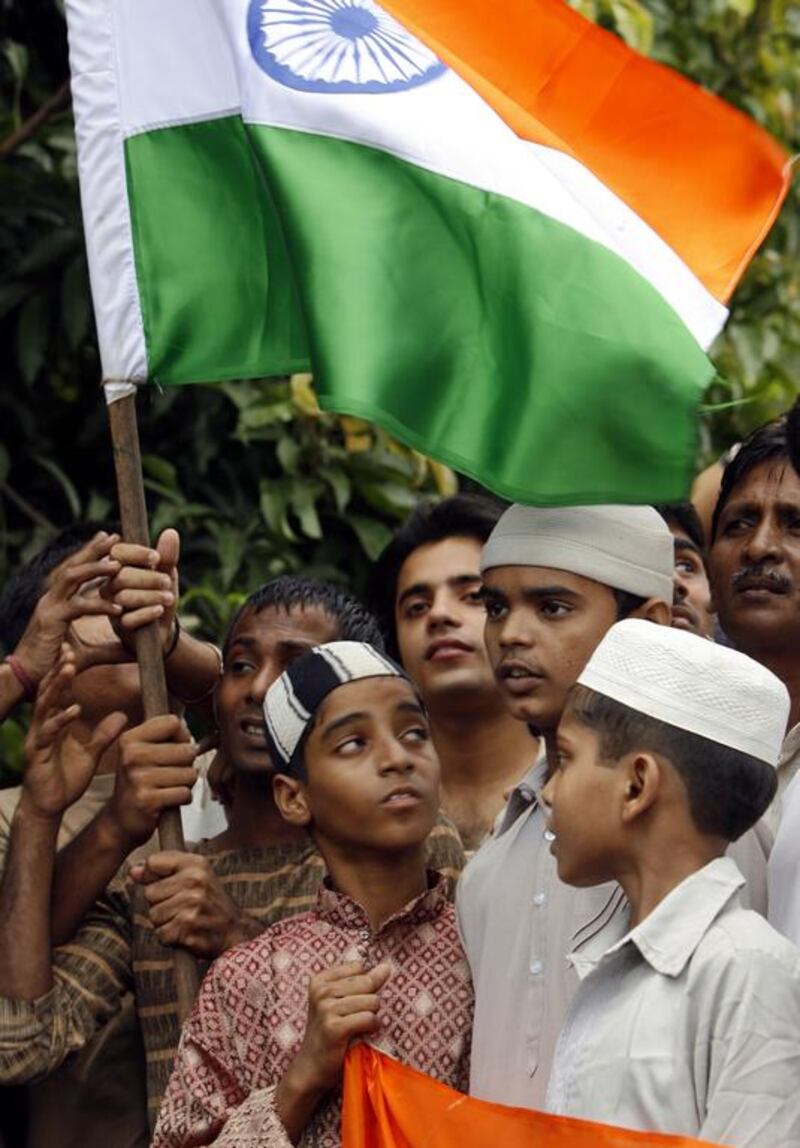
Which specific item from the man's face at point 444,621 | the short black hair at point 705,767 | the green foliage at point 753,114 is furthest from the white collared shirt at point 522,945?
the green foliage at point 753,114

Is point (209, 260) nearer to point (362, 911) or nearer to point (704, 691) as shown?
point (362, 911)

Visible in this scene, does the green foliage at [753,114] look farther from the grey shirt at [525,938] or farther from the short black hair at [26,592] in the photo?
the grey shirt at [525,938]

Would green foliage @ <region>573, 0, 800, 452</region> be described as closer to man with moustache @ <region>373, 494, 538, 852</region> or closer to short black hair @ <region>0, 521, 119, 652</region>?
man with moustache @ <region>373, 494, 538, 852</region>

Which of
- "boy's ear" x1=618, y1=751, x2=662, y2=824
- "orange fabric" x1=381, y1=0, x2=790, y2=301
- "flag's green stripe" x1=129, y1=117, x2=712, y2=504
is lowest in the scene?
"boy's ear" x1=618, y1=751, x2=662, y2=824

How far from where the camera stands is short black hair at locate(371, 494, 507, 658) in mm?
5547

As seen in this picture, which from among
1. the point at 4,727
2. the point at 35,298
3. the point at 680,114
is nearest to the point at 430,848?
the point at 680,114

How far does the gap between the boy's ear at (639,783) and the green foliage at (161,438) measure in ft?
11.6

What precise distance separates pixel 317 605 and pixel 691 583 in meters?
0.88

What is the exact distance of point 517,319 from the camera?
418cm

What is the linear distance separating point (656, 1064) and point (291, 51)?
2.10 m

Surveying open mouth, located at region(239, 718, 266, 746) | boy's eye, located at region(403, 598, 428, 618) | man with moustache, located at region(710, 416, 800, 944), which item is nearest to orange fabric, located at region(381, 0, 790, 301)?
man with moustache, located at region(710, 416, 800, 944)

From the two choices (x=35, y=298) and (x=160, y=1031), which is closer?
(x=160, y=1031)

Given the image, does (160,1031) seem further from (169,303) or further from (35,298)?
(35,298)

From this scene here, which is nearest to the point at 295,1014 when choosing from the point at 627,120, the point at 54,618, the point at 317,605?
the point at 54,618
